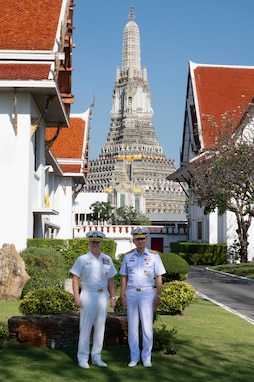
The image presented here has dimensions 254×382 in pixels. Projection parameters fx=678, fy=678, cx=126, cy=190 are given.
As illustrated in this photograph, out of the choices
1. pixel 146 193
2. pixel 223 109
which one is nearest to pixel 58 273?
pixel 223 109

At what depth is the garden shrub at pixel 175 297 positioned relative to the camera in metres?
13.8

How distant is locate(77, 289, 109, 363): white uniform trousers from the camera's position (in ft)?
27.1

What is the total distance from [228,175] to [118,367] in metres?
24.1

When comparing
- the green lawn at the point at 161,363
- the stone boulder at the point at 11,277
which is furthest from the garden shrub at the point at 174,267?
the green lawn at the point at 161,363

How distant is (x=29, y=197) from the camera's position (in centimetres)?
1945

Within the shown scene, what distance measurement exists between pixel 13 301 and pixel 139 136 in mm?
122088

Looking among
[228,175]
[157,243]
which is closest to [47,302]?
[228,175]

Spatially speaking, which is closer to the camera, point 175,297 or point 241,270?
point 175,297

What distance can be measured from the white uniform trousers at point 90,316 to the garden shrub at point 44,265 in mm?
7494

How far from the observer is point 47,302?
11055 millimetres

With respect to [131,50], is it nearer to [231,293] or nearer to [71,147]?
[71,147]

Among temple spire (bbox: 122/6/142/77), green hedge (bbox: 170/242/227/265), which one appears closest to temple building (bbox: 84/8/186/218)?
temple spire (bbox: 122/6/142/77)

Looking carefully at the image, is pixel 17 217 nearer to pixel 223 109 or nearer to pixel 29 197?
pixel 29 197

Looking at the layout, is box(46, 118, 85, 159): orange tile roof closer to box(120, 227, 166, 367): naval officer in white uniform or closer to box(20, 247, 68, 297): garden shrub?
box(20, 247, 68, 297): garden shrub
